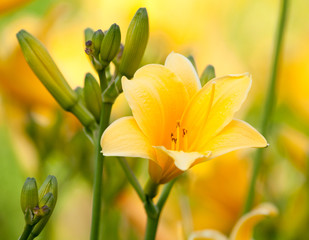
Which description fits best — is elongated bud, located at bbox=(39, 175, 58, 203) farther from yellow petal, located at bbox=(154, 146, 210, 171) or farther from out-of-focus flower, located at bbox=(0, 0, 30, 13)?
out-of-focus flower, located at bbox=(0, 0, 30, 13)

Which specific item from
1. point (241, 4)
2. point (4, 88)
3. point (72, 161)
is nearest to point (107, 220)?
point (72, 161)

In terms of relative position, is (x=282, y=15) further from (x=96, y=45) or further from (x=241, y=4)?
(x=241, y=4)

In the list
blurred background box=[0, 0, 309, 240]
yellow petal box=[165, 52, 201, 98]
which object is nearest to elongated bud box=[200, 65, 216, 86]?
yellow petal box=[165, 52, 201, 98]

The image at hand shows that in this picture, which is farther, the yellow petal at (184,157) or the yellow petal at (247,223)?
the yellow petal at (247,223)

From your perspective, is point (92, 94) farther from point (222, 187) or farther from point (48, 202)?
point (222, 187)

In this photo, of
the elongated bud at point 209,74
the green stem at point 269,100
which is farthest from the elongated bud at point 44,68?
the green stem at point 269,100

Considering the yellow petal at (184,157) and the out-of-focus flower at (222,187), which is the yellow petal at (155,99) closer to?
the yellow petal at (184,157)
